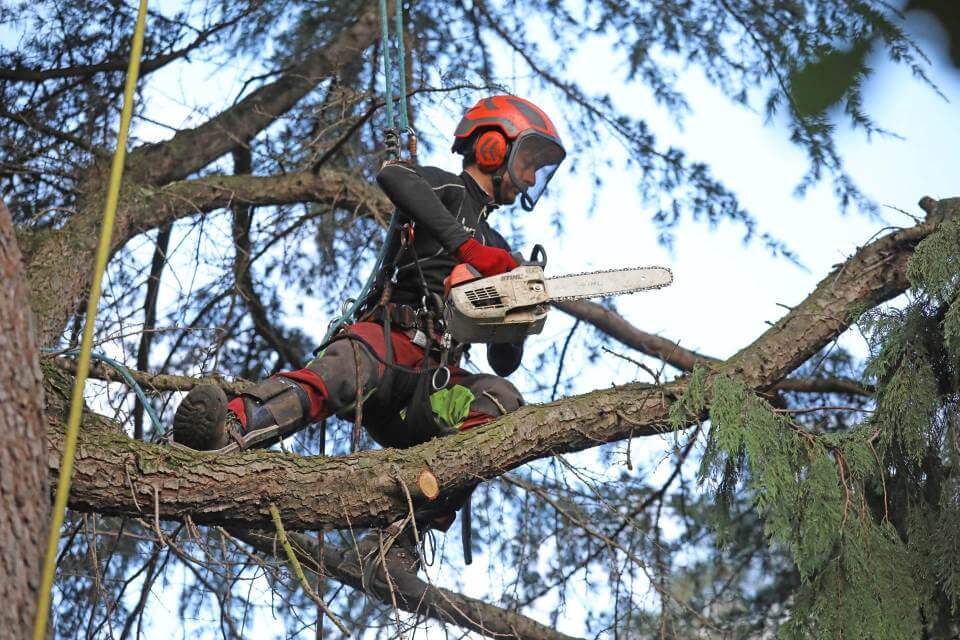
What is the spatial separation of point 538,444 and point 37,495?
1521mm

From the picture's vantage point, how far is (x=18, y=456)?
1978 mm

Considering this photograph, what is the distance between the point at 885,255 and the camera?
4055mm

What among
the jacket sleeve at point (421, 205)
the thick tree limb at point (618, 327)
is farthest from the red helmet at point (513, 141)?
the thick tree limb at point (618, 327)

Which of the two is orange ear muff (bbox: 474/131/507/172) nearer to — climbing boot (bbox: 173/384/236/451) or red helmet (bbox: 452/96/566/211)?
red helmet (bbox: 452/96/566/211)

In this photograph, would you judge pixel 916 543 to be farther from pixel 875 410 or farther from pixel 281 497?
pixel 281 497

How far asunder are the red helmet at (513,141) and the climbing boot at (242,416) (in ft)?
3.75

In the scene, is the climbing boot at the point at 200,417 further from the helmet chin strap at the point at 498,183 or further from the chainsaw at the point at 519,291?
the helmet chin strap at the point at 498,183

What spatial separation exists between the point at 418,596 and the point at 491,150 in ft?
4.98

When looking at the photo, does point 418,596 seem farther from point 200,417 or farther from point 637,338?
point 637,338

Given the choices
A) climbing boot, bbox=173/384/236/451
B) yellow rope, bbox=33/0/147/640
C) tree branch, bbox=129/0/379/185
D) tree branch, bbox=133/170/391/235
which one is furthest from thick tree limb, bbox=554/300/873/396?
yellow rope, bbox=33/0/147/640

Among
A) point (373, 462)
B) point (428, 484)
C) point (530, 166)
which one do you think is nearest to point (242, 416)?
point (373, 462)

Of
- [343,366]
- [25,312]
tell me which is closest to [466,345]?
[343,366]

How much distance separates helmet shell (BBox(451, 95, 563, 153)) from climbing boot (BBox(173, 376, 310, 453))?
120 centimetres

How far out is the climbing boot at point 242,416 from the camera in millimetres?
2910
